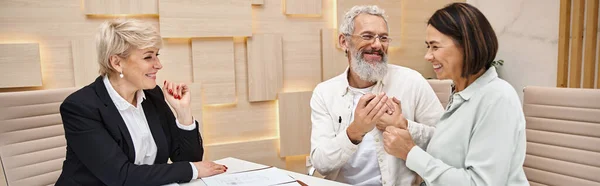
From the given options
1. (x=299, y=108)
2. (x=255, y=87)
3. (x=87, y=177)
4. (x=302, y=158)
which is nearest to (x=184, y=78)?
(x=255, y=87)

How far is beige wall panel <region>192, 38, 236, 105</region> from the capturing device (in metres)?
3.44

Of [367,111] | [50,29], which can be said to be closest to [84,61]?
[50,29]

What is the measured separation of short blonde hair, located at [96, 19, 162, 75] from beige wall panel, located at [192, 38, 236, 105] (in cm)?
134

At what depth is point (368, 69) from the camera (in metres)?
2.40

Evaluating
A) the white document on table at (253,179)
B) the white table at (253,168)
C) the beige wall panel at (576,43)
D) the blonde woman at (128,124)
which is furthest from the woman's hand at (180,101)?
the beige wall panel at (576,43)

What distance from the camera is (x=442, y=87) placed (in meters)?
3.03

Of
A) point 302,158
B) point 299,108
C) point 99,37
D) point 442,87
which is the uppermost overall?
point 99,37

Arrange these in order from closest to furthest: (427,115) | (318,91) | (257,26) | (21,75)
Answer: (427,115)
(318,91)
(21,75)
(257,26)

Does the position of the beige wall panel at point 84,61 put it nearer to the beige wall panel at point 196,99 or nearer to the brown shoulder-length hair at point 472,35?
the beige wall panel at point 196,99

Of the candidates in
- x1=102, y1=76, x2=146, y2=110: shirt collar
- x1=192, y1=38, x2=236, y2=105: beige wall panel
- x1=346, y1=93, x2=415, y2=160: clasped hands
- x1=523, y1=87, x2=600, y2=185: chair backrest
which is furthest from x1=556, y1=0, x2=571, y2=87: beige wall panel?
x1=102, y1=76, x2=146, y2=110: shirt collar

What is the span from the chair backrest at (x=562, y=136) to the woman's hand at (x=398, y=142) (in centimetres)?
90

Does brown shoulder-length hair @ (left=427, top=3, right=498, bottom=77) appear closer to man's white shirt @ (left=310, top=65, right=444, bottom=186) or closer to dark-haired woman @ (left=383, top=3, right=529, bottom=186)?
dark-haired woman @ (left=383, top=3, right=529, bottom=186)

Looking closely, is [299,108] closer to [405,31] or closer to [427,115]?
[405,31]

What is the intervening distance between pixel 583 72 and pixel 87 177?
11.3ft
